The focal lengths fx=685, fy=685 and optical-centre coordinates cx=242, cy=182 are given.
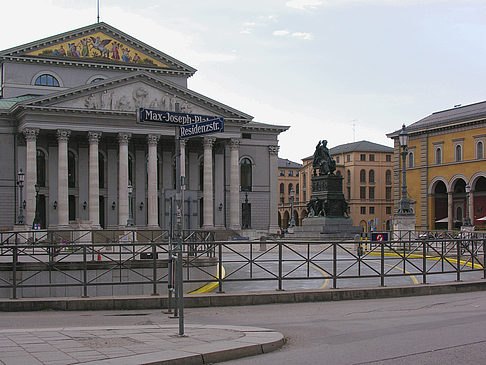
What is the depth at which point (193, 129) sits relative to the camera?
1248cm

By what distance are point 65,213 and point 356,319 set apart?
5071 cm

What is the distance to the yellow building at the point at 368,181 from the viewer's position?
112 m

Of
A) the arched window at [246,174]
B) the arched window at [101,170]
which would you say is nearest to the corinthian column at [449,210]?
the arched window at [246,174]

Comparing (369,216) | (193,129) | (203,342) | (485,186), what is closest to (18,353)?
(203,342)

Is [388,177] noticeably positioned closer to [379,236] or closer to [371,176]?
[371,176]

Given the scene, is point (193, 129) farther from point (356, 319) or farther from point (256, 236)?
point (256, 236)

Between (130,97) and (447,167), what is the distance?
118 ft

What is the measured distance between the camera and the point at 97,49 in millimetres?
68125

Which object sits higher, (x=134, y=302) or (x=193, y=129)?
(x=193, y=129)

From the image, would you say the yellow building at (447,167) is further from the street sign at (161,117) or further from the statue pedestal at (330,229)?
the street sign at (161,117)

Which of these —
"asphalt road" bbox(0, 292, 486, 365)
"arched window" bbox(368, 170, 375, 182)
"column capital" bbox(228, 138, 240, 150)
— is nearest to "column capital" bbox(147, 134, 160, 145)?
"column capital" bbox(228, 138, 240, 150)

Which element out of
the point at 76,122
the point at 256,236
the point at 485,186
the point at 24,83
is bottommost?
the point at 256,236

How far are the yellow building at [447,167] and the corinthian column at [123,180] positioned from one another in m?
34.5

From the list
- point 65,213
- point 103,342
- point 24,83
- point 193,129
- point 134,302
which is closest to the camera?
point 103,342
